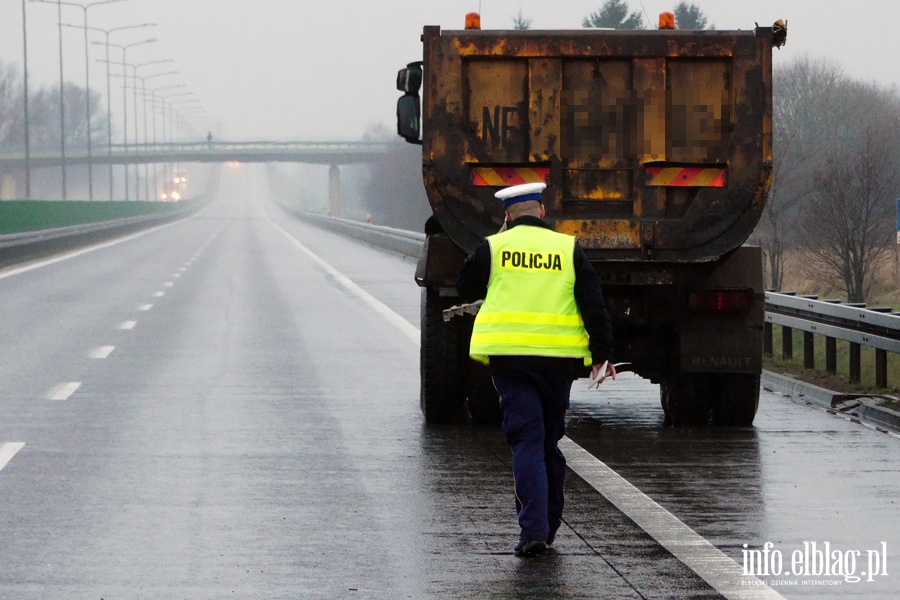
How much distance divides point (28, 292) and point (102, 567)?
22.2 meters

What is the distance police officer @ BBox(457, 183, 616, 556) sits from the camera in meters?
7.48

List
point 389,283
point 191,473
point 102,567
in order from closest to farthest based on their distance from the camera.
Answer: point 102,567 < point 191,473 < point 389,283

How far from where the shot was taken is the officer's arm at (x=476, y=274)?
7.57 metres

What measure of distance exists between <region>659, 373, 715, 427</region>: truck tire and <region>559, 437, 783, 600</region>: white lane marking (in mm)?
1583

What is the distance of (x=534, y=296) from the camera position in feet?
24.7

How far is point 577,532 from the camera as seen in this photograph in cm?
784

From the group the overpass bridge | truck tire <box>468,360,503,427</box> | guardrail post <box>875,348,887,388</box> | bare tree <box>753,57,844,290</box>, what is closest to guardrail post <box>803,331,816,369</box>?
guardrail post <box>875,348,887,388</box>

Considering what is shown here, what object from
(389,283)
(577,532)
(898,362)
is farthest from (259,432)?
(389,283)

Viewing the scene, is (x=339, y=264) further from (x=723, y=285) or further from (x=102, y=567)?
(x=102, y=567)

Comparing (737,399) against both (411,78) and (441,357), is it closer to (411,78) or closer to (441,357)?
(441,357)

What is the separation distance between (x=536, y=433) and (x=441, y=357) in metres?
4.32

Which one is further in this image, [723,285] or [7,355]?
[7,355]

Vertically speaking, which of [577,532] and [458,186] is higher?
[458,186]

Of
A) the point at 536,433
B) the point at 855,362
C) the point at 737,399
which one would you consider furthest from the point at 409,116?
the point at 855,362
